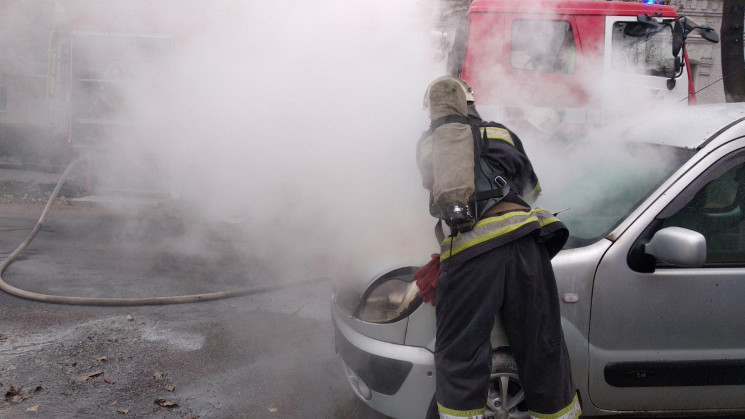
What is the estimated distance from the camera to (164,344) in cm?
410

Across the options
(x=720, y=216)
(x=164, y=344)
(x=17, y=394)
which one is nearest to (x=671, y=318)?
(x=720, y=216)

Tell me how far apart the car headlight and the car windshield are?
2.53 ft

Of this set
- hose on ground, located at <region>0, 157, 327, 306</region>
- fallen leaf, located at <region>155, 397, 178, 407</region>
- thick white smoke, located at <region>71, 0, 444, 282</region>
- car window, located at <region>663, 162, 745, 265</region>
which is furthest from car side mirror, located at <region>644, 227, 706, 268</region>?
hose on ground, located at <region>0, 157, 327, 306</region>

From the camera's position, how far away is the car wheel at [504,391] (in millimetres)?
2514

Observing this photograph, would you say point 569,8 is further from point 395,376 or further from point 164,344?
point 164,344

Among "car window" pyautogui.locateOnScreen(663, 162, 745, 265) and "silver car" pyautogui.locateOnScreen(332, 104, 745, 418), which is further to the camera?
"car window" pyautogui.locateOnScreen(663, 162, 745, 265)

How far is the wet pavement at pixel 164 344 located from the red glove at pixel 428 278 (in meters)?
1.04

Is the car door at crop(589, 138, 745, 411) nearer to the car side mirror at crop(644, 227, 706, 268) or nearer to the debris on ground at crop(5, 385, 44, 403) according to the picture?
the car side mirror at crop(644, 227, 706, 268)

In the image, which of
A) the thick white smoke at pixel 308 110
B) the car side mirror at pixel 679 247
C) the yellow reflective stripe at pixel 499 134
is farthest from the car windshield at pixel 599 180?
the thick white smoke at pixel 308 110

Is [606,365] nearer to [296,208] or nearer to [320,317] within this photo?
[320,317]

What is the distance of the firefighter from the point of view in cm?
233

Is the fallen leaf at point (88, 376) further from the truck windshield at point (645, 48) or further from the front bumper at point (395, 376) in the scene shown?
the truck windshield at point (645, 48)

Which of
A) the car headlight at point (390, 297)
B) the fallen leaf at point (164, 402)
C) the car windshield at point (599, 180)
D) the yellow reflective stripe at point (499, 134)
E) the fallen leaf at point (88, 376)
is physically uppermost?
the yellow reflective stripe at point (499, 134)

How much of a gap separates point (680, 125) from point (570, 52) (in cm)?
300
